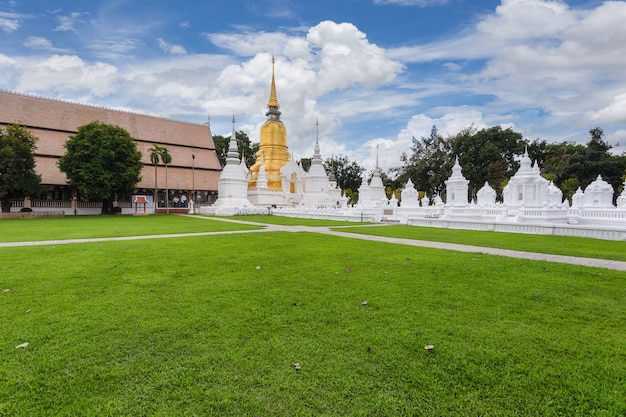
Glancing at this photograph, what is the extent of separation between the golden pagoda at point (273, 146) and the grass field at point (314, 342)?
121 ft

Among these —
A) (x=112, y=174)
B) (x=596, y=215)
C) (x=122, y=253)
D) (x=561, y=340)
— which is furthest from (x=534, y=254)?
(x=112, y=174)

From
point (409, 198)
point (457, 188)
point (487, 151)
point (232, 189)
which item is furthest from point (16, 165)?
point (487, 151)

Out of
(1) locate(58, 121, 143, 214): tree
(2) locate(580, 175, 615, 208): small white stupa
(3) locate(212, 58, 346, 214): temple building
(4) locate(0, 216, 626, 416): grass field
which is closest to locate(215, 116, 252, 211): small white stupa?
(3) locate(212, 58, 346, 214): temple building

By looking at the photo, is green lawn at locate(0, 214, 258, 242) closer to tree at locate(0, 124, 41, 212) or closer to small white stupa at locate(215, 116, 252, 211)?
tree at locate(0, 124, 41, 212)

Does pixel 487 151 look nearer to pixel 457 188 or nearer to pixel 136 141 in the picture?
pixel 457 188

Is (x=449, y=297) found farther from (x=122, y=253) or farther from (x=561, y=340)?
(x=122, y=253)

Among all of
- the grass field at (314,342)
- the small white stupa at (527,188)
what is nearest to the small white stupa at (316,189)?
the small white stupa at (527,188)

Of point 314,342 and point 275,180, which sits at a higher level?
point 275,180

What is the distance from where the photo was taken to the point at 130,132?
39.6 meters

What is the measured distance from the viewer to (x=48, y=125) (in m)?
34.9

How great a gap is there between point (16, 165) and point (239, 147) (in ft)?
107

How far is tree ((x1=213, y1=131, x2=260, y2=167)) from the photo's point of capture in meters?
54.8

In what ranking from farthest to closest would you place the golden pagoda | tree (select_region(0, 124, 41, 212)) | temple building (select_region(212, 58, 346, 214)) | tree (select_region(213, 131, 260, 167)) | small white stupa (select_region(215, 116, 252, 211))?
tree (select_region(213, 131, 260, 167)) → the golden pagoda → temple building (select_region(212, 58, 346, 214)) → small white stupa (select_region(215, 116, 252, 211)) → tree (select_region(0, 124, 41, 212))

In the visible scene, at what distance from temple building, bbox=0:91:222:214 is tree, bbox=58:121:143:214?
5029mm
